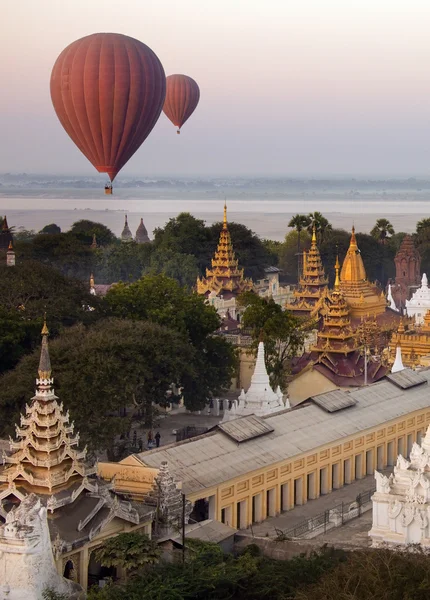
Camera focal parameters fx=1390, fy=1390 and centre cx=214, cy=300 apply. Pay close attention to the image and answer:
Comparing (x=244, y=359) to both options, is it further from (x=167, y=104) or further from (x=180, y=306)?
(x=167, y=104)

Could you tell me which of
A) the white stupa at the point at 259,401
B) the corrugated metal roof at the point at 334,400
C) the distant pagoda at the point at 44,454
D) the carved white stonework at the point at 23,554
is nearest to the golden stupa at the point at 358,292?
the white stupa at the point at 259,401

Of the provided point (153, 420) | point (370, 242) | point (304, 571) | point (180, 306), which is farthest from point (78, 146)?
point (370, 242)

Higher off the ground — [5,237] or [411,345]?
[5,237]

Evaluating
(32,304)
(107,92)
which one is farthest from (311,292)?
(32,304)

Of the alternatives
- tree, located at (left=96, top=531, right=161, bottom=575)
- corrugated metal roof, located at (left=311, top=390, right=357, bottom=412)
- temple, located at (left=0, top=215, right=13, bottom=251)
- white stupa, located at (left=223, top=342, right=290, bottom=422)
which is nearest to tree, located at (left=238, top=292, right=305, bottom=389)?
white stupa, located at (left=223, top=342, right=290, bottom=422)

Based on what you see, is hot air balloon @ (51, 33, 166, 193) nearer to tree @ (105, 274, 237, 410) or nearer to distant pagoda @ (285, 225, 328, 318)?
tree @ (105, 274, 237, 410)

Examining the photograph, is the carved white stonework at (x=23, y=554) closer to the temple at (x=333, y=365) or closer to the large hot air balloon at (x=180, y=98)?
Result: the temple at (x=333, y=365)

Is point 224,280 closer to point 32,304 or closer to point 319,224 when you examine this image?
point 32,304
